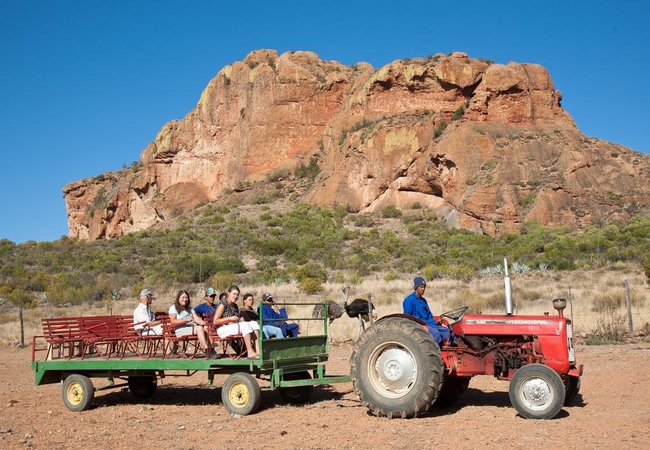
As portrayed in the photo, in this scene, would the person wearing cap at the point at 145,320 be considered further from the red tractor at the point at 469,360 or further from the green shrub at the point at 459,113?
the green shrub at the point at 459,113

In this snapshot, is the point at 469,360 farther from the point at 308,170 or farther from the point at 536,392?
the point at 308,170

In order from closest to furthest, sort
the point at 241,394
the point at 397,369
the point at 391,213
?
the point at 397,369, the point at 241,394, the point at 391,213

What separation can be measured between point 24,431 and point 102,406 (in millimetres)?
1989

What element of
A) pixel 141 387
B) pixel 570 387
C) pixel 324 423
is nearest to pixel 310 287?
pixel 141 387

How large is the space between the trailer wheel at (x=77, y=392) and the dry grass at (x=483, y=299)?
6.11 meters

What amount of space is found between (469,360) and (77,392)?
5.63 metres

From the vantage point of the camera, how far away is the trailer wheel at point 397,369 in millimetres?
8211

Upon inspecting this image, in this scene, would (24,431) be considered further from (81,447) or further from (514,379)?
(514,379)

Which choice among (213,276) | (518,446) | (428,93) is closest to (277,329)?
(518,446)

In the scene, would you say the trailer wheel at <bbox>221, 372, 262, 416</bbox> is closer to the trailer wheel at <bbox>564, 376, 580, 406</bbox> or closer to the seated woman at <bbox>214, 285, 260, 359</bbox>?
the seated woman at <bbox>214, 285, 260, 359</bbox>

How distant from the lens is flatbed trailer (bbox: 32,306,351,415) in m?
9.02

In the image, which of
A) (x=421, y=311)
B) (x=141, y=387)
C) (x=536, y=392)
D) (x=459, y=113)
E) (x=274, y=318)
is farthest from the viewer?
(x=459, y=113)

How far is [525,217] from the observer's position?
47.1 m

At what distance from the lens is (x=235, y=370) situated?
30.6 feet
